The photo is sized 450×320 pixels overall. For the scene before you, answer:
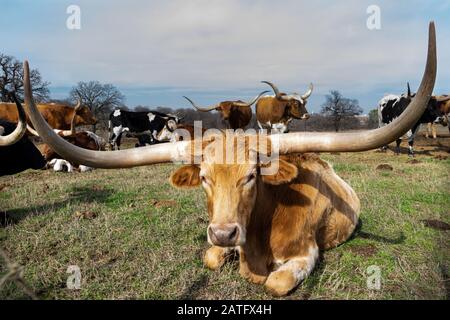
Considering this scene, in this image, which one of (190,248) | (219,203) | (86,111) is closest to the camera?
(219,203)

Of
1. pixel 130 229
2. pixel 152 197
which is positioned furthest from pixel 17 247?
pixel 152 197

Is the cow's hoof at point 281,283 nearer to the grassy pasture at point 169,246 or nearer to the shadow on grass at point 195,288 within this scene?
the grassy pasture at point 169,246

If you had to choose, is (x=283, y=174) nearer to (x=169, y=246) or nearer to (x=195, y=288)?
(x=195, y=288)

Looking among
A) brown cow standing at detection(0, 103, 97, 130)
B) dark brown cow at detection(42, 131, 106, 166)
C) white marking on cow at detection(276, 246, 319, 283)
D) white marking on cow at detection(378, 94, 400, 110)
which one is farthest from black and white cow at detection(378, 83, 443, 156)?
brown cow standing at detection(0, 103, 97, 130)

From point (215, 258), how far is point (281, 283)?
0.78m

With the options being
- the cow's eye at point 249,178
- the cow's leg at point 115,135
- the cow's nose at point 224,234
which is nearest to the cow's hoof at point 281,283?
the cow's nose at point 224,234

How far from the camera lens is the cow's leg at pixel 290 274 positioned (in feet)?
9.37

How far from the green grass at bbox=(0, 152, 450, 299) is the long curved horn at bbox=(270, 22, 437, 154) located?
124cm

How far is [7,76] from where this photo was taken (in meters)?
22.8

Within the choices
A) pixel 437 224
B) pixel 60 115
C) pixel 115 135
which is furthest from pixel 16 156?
pixel 115 135

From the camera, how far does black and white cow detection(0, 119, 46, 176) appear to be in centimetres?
532
